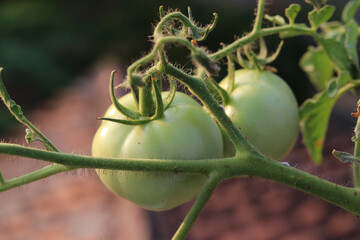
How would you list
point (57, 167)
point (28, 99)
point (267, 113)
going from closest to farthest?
point (57, 167) → point (267, 113) → point (28, 99)

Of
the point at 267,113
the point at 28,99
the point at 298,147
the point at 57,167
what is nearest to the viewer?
the point at 57,167

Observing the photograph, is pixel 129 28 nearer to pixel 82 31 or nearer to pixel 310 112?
pixel 82 31

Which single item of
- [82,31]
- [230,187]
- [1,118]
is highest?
[82,31]

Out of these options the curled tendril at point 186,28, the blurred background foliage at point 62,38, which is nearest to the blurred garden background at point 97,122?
the blurred background foliage at point 62,38

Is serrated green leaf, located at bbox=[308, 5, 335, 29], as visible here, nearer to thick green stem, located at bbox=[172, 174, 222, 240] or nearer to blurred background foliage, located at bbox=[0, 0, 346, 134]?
thick green stem, located at bbox=[172, 174, 222, 240]

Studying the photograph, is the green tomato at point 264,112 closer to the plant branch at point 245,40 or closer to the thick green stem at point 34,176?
the plant branch at point 245,40

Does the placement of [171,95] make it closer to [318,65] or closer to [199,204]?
Answer: [199,204]

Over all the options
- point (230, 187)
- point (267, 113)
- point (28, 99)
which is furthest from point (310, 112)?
point (28, 99)
